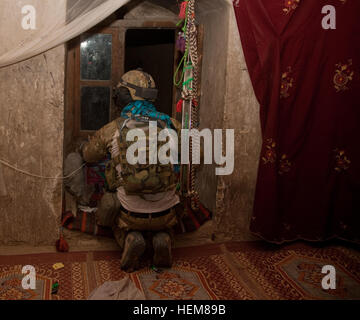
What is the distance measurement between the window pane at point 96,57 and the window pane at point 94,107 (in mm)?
137

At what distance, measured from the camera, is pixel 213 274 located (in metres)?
3.50

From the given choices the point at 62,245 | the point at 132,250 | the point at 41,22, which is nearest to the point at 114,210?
the point at 132,250

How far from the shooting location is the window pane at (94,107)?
4.32 meters

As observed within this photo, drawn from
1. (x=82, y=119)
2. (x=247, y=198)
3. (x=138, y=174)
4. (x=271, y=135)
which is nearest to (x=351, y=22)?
(x=271, y=135)

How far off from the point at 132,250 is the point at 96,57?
2082 millimetres

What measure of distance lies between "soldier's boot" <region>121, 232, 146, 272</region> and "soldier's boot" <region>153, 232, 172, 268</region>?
4.4 inches

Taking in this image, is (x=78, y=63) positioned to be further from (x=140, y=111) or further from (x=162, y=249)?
(x=162, y=249)

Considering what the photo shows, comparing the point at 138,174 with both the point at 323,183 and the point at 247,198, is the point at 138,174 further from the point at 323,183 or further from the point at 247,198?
the point at 323,183

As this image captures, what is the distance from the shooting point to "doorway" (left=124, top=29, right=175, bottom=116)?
4.91 meters

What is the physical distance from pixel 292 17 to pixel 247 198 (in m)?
1.73

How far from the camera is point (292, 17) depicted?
3.57 metres

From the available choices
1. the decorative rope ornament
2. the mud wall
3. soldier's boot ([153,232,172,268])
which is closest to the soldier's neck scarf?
the decorative rope ornament

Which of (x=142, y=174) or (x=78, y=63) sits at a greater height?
(x=78, y=63)
